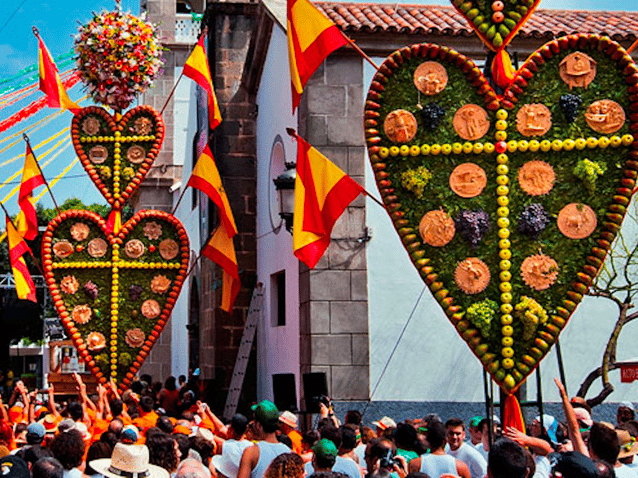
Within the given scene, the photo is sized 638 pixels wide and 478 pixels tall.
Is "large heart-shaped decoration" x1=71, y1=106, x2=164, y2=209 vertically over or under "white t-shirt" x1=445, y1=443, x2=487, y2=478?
over

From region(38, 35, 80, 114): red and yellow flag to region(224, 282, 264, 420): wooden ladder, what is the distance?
5290 millimetres

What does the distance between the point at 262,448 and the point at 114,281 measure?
5.99 m

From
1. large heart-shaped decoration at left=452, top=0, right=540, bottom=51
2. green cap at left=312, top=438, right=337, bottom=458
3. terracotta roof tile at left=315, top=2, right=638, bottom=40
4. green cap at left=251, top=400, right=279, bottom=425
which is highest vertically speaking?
terracotta roof tile at left=315, top=2, right=638, bottom=40

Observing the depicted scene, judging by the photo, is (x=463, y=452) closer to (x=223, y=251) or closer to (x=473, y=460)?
(x=473, y=460)

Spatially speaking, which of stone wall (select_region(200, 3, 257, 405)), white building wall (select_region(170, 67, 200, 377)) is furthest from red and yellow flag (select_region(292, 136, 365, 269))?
white building wall (select_region(170, 67, 200, 377))

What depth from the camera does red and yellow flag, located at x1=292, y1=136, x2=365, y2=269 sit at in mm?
9727

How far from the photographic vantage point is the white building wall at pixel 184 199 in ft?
76.4

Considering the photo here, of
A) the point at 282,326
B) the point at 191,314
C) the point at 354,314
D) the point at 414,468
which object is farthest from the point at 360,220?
the point at 191,314

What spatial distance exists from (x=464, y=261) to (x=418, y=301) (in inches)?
213

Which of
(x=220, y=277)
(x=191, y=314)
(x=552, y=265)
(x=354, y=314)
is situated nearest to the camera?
(x=552, y=265)

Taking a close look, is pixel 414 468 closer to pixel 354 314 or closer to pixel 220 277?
pixel 354 314

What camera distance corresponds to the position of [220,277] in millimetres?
17484

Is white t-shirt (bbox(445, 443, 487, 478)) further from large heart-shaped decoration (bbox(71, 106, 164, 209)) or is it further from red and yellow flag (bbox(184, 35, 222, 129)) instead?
red and yellow flag (bbox(184, 35, 222, 129))

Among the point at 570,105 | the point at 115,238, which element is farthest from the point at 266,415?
the point at 115,238
